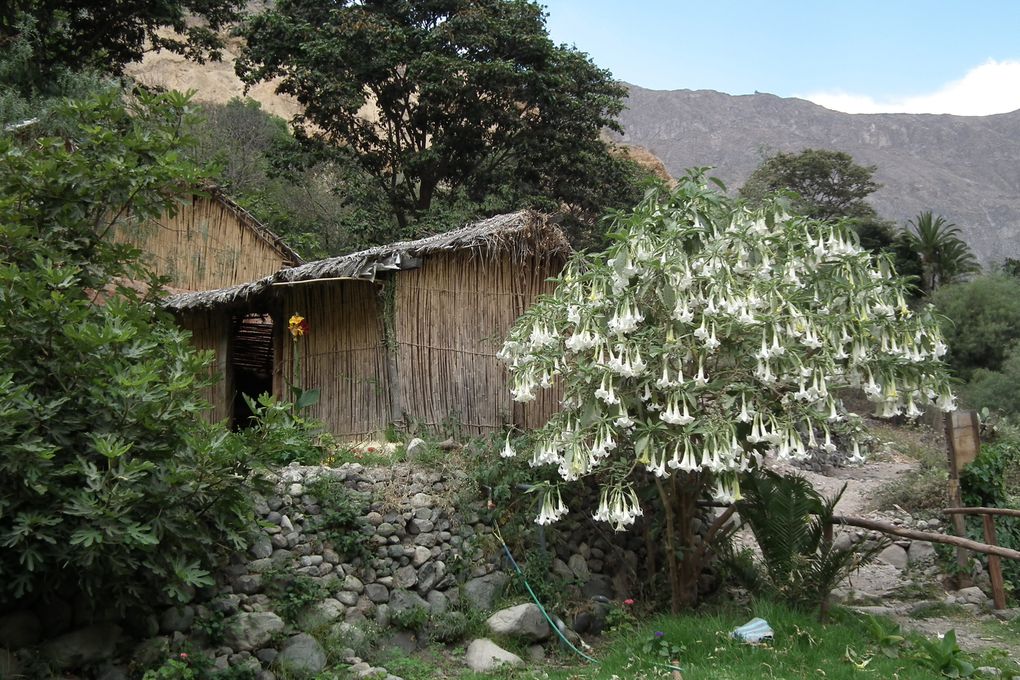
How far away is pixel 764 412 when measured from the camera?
649 centimetres

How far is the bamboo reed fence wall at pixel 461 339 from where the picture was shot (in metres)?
9.44

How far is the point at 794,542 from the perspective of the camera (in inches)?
289

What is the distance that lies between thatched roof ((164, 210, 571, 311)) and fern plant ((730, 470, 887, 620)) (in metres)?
4.00

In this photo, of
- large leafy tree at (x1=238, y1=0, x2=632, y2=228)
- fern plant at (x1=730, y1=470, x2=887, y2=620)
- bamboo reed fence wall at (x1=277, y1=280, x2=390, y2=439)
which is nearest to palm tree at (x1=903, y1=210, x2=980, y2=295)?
large leafy tree at (x1=238, y1=0, x2=632, y2=228)

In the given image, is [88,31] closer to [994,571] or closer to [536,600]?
[536,600]

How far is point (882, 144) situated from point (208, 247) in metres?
76.6

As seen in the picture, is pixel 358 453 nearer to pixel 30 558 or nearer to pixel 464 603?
pixel 464 603

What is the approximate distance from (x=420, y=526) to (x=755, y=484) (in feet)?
10.1

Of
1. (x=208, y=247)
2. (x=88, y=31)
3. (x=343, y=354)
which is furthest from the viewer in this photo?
(x=88, y=31)

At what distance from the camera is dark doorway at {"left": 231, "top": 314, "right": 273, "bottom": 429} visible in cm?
1257

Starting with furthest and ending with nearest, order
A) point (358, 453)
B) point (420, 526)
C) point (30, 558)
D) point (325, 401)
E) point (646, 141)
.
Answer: point (646, 141)
point (325, 401)
point (358, 453)
point (420, 526)
point (30, 558)

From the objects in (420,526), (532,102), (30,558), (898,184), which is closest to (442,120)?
(532,102)

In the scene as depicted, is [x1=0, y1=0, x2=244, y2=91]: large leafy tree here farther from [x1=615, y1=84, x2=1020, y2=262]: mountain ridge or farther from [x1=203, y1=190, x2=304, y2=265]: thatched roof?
[x1=615, y1=84, x2=1020, y2=262]: mountain ridge

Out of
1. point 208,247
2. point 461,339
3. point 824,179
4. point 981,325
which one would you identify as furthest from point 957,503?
point 824,179
